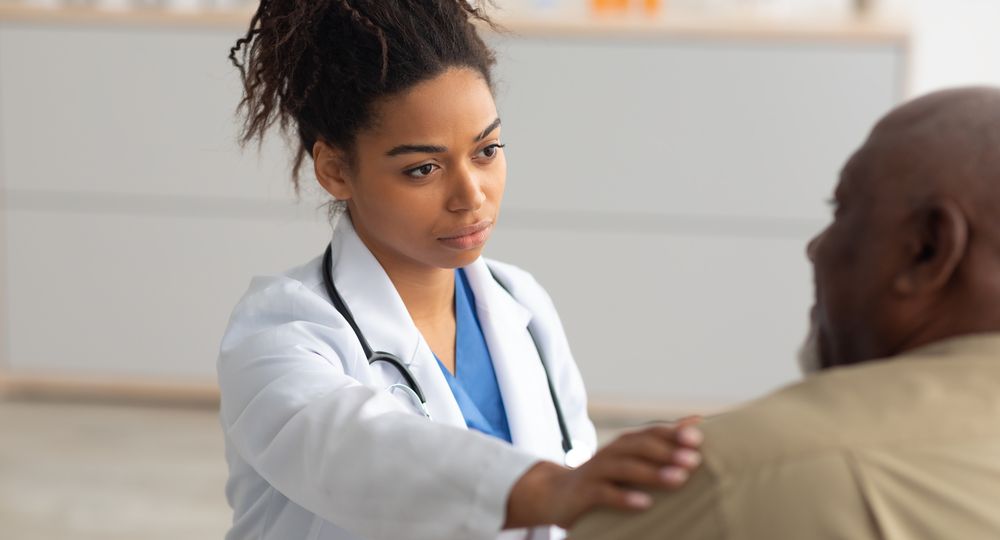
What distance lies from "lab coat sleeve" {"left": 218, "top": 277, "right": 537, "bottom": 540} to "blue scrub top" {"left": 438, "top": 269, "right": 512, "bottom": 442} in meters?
0.20

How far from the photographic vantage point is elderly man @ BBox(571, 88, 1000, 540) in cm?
78

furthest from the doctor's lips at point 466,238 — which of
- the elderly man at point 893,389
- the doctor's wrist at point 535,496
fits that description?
the elderly man at point 893,389

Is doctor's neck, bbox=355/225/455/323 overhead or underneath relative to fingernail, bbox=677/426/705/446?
underneath

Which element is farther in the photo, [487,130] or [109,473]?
[109,473]

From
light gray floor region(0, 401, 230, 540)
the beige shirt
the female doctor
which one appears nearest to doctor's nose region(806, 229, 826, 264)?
the beige shirt

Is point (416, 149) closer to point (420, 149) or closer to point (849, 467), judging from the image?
point (420, 149)

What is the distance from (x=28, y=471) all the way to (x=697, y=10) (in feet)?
7.98

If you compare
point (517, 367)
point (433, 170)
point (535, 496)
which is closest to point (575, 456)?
point (517, 367)

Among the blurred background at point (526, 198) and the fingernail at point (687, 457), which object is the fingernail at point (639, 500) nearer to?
the fingernail at point (687, 457)

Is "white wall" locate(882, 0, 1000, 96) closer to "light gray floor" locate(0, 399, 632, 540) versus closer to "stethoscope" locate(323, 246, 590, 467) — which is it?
"light gray floor" locate(0, 399, 632, 540)

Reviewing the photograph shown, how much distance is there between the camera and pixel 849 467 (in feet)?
2.57

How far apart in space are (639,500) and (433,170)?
73 centimetres

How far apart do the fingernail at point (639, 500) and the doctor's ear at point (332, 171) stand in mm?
809

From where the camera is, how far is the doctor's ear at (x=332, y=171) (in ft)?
5.09
